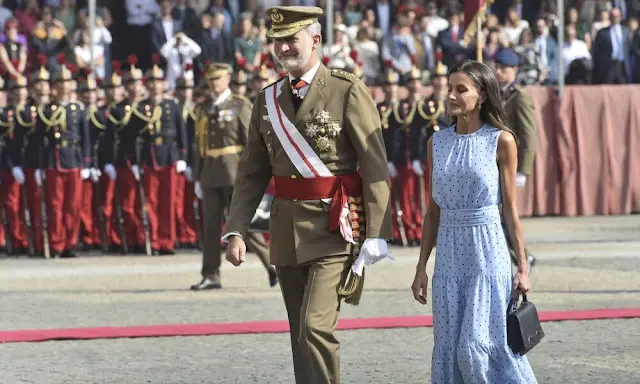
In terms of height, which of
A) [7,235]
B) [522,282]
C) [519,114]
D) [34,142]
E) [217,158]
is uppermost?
[522,282]

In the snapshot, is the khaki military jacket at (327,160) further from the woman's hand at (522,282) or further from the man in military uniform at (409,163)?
the man in military uniform at (409,163)

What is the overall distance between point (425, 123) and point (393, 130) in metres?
0.33

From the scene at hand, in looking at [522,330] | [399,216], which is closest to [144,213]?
[399,216]

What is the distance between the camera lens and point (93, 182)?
53.9ft

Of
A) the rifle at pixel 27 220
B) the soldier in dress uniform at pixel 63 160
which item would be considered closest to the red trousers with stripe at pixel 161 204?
the soldier in dress uniform at pixel 63 160

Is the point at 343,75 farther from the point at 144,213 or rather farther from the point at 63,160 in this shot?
the point at 144,213

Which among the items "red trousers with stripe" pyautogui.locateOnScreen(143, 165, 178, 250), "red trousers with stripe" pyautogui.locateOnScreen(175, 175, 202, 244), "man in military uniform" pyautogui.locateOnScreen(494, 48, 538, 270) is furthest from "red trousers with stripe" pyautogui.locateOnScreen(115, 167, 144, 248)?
"man in military uniform" pyautogui.locateOnScreen(494, 48, 538, 270)

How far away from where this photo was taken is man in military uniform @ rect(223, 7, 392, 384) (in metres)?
6.67

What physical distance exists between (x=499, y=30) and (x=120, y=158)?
552 cm

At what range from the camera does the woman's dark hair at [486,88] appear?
21.1ft

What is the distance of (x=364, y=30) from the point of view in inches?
770

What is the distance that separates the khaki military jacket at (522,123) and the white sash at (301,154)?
504cm

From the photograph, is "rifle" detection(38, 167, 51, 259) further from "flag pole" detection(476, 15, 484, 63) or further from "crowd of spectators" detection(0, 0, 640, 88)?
"flag pole" detection(476, 15, 484, 63)

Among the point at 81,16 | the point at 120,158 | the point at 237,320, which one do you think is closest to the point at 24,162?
the point at 120,158
